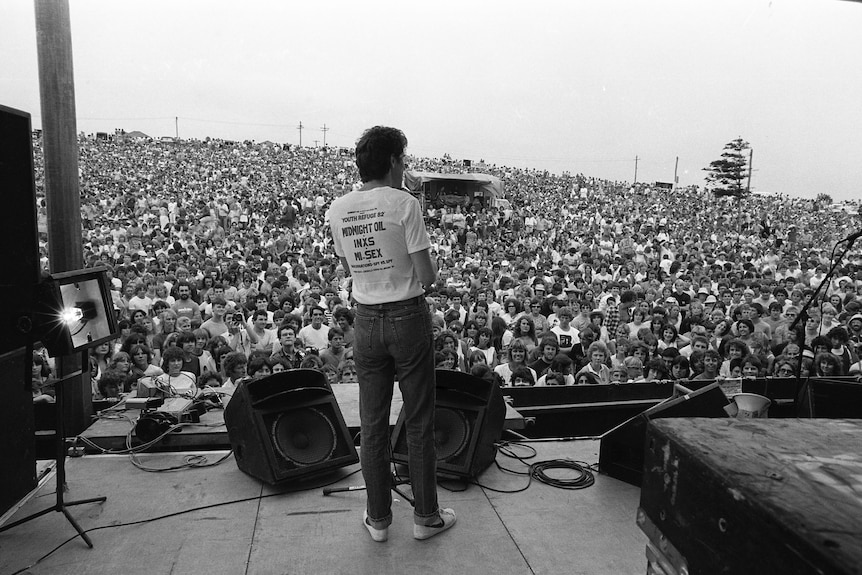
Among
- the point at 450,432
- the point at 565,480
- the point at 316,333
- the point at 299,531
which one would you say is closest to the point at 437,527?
the point at 299,531

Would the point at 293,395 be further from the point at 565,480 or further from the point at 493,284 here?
the point at 493,284

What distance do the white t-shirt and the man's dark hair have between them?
0.26 feet

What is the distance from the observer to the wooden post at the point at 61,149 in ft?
10.00

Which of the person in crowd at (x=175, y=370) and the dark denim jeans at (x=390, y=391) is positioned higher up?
the dark denim jeans at (x=390, y=391)

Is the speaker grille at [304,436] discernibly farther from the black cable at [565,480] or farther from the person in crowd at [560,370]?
the person in crowd at [560,370]

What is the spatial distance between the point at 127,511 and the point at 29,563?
0.41 meters

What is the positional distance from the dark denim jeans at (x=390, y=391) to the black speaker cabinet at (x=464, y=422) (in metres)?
0.55

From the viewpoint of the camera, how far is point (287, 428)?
2.84m

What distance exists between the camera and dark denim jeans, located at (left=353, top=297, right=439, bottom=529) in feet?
7.00

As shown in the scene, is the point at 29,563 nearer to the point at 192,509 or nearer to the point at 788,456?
the point at 192,509

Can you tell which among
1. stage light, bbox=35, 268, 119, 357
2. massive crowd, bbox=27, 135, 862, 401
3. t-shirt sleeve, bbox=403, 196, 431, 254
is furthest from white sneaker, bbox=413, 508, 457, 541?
stage light, bbox=35, 268, 119, 357

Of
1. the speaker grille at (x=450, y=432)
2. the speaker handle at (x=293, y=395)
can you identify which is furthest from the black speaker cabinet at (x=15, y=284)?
the speaker grille at (x=450, y=432)

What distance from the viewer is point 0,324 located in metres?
2.31

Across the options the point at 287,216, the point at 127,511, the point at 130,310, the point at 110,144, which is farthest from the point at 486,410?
the point at 110,144
